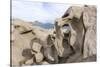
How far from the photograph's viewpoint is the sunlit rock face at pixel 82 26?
7.81 feet

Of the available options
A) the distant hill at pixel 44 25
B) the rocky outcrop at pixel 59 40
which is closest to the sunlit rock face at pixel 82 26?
the rocky outcrop at pixel 59 40

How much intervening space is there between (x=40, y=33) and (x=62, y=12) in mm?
377

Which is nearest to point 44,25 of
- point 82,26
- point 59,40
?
point 59,40

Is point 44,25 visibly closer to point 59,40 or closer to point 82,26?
point 59,40

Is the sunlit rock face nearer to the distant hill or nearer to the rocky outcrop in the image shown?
the rocky outcrop

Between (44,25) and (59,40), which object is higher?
(44,25)

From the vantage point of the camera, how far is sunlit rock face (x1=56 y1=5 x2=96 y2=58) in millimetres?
2381

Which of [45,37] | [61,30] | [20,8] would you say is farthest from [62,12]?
[20,8]

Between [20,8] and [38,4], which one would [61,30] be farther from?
[20,8]

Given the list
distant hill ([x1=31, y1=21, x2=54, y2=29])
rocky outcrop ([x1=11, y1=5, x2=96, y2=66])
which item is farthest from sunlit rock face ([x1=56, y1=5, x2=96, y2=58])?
distant hill ([x1=31, y1=21, x2=54, y2=29])

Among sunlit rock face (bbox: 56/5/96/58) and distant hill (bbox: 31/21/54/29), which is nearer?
distant hill (bbox: 31/21/54/29)

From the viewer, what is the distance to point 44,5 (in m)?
2.28

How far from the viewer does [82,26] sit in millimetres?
2430
